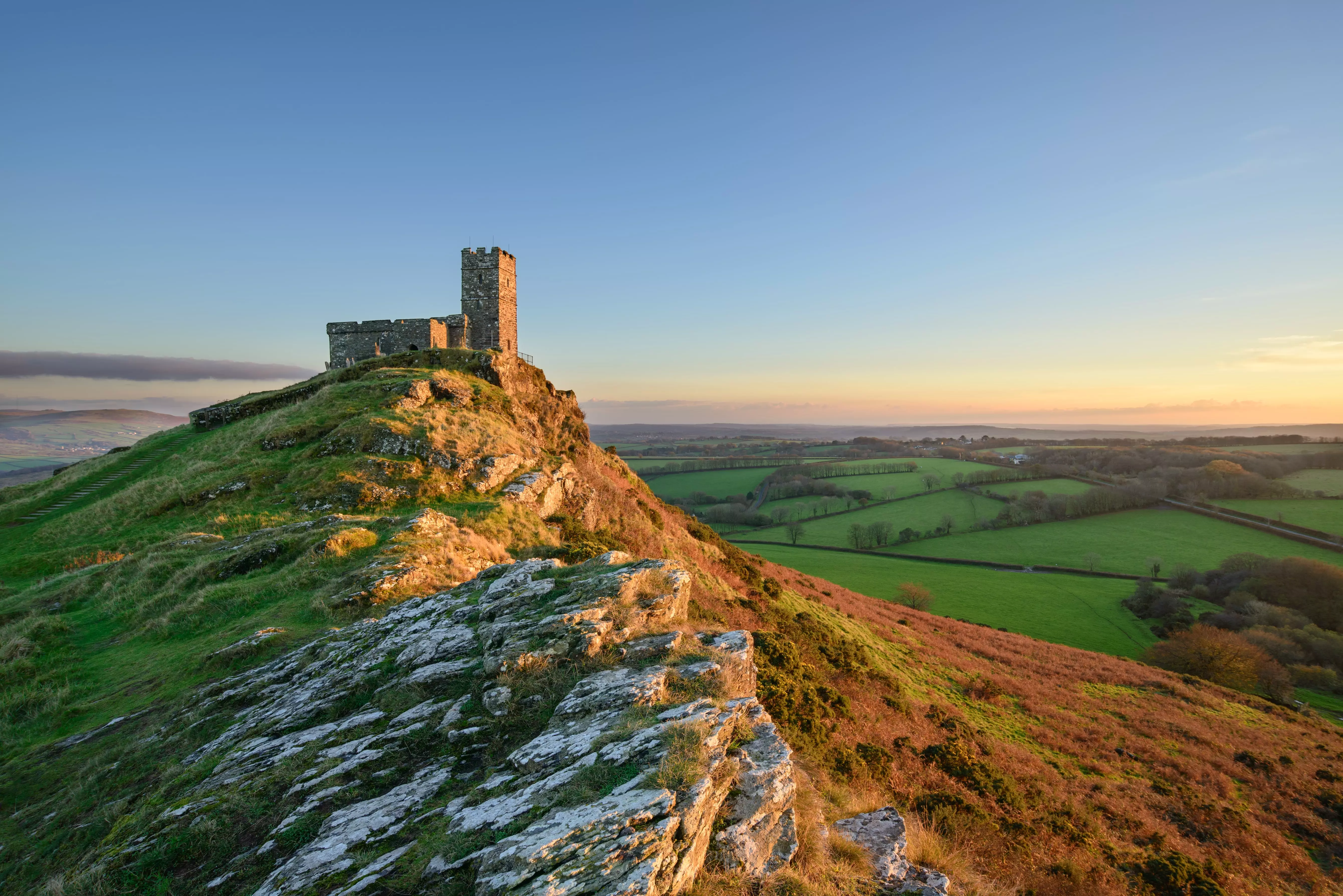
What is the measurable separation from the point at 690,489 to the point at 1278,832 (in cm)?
11186

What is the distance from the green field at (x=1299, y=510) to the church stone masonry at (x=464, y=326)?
117 metres

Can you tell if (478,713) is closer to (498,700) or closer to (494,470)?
(498,700)

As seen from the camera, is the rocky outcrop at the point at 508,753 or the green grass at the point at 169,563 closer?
the rocky outcrop at the point at 508,753

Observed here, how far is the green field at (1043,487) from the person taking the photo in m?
100

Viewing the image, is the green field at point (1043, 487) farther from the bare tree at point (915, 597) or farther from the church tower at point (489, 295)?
the church tower at point (489, 295)

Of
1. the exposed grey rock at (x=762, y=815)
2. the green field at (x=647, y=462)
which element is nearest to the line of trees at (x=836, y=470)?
the green field at (x=647, y=462)

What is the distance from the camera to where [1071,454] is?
140625mm

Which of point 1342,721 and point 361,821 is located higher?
point 361,821

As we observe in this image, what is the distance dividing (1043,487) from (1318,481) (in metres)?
48.4

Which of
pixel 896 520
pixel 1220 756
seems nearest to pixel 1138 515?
pixel 896 520

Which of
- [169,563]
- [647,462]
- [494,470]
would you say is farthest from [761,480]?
[169,563]

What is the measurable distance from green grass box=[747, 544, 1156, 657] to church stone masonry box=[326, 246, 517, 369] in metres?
42.8

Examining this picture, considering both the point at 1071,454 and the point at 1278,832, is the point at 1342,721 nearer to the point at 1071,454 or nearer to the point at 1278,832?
the point at 1278,832

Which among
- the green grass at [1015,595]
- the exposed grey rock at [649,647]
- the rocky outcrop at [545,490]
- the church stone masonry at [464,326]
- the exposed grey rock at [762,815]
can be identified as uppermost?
the church stone masonry at [464,326]
